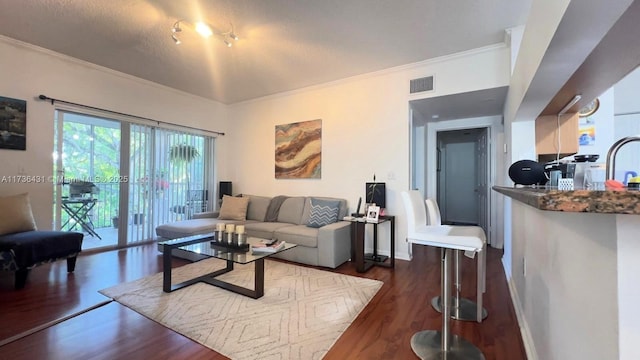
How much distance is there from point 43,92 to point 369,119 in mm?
4310

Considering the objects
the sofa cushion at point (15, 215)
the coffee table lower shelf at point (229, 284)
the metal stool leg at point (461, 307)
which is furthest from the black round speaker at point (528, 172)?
the sofa cushion at point (15, 215)

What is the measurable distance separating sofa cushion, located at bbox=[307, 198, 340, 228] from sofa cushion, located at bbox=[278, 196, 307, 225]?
39cm

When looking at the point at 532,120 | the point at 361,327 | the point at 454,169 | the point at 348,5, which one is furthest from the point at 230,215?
the point at 454,169

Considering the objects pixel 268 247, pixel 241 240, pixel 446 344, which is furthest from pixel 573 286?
pixel 241 240

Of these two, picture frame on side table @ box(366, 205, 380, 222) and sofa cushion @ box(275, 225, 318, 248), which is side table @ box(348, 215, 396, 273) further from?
sofa cushion @ box(275, 225, 318, 248)

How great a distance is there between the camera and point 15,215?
291cm

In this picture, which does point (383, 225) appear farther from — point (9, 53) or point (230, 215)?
point (9, 53)

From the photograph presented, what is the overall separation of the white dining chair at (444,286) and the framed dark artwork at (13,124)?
449 cm

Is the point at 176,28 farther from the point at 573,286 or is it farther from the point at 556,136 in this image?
the point at 556,136

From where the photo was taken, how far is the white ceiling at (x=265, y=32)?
2.48 m

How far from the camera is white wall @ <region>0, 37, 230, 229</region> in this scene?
3.20 meters

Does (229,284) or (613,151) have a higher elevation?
(613,151)

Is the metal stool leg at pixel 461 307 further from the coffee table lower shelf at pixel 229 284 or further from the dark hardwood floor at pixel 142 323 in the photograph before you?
the coffee table lower shelf at pixel 229 284

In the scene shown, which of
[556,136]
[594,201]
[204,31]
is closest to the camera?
[594,201]
